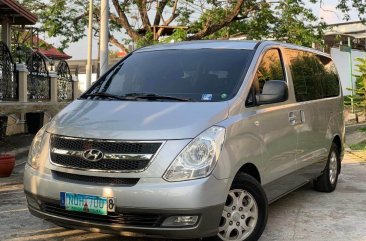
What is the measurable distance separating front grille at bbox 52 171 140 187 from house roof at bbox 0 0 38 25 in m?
10.8

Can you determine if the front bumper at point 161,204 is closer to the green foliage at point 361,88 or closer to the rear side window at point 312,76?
the rear side window at point 312,76

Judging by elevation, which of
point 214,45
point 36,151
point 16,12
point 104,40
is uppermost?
point 16,12

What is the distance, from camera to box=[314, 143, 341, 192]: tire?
6.80m

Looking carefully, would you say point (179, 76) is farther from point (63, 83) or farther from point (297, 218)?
point (63, 83)

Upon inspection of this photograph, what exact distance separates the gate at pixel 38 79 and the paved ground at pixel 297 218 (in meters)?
6.05

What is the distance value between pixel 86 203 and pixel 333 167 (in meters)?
4.25

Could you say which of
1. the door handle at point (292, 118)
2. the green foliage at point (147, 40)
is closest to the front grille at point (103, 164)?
the door handle at point (292, 118)

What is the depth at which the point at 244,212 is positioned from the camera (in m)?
4.37

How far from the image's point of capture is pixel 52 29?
2022 centimetres

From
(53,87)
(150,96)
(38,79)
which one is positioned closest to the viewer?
(150,96)

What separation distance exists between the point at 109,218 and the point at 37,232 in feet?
4.46

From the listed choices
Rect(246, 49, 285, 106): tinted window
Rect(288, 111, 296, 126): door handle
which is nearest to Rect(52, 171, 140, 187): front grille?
Rect(246, 49, 285, 106): tinted window

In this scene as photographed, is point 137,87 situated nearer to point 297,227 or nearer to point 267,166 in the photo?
point 267,166

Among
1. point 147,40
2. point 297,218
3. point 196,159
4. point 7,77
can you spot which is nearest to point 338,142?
point 297,218
